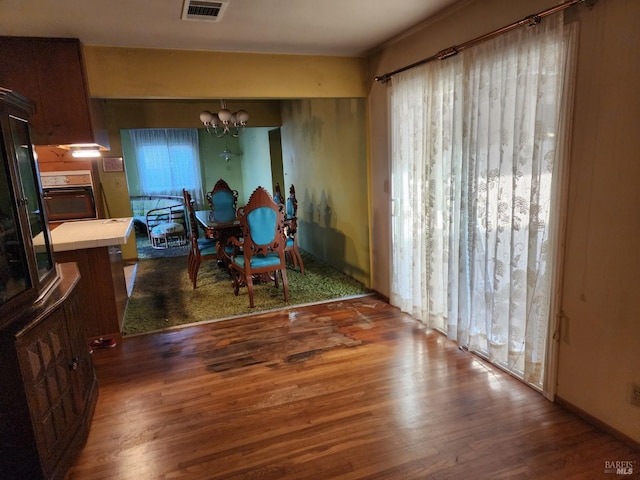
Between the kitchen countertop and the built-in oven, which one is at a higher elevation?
the built-in oven

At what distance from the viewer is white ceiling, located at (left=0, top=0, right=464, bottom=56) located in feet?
8.04

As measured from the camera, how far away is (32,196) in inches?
82.3

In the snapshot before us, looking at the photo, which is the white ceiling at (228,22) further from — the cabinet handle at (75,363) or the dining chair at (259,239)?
the cabinet handle at (75,363)

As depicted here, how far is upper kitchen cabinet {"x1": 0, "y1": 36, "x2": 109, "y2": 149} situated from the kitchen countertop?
0.73m

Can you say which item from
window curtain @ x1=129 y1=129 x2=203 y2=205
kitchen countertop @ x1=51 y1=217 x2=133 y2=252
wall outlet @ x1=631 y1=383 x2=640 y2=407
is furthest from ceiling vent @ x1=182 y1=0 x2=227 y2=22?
window curtain @ x1=129 y1=129 x2=203 y2=205

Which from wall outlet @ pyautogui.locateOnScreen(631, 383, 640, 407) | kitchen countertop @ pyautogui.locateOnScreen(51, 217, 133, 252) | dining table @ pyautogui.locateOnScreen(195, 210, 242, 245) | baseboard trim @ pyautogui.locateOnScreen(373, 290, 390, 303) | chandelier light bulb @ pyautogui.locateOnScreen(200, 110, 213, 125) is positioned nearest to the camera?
wall outlet @ pyautogui.locateOnScreen(631, 383, 640, 407)

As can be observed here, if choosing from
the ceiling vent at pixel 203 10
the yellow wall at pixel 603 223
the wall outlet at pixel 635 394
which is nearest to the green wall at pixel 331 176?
the ceiling vent at pixel 203 10

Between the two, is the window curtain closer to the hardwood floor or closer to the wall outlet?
the hardwood floor

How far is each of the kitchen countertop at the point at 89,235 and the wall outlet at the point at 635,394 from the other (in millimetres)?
3233

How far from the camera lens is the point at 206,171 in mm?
9117

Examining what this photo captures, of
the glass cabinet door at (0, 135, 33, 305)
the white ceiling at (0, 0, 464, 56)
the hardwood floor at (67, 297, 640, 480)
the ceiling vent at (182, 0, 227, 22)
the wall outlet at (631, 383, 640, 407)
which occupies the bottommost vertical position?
the hardwood floor at (67, 297, 640, 480)

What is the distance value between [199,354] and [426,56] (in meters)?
2.87

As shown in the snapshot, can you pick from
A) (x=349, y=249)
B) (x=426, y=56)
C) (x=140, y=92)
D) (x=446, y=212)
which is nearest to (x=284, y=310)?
(x=349, y=249)

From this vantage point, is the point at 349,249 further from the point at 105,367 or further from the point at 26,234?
the point at 26,234
